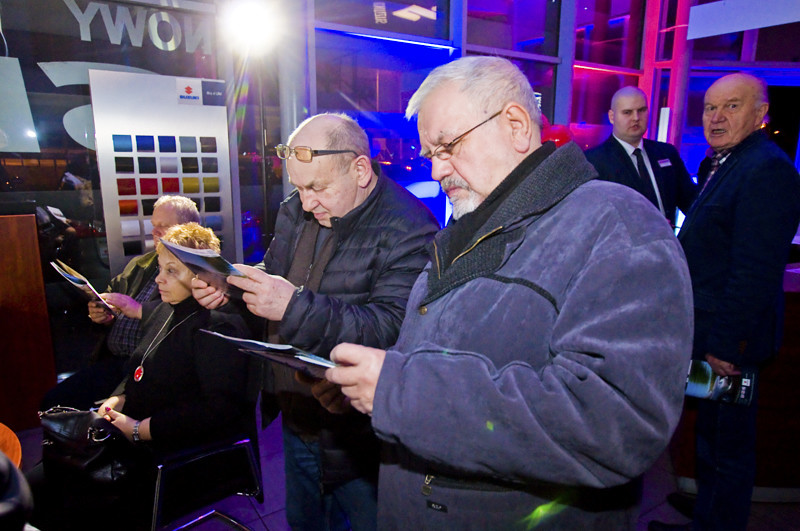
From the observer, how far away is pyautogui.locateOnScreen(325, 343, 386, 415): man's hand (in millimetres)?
916

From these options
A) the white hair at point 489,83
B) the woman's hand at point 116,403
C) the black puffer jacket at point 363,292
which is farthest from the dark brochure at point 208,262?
the woman's hand at point 116,403

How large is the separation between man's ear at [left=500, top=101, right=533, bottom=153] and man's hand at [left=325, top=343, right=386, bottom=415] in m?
0.56

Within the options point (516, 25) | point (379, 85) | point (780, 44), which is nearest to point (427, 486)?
point (379, 85)

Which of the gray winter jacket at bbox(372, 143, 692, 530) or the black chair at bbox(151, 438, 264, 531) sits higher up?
the gray winter jacket at bbox(372, 143, 692, 530)

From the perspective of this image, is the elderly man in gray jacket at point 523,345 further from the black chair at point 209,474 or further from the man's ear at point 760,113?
the man's ear at point 760,113

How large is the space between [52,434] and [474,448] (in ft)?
5.63

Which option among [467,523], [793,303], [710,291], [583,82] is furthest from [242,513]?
[583,82]

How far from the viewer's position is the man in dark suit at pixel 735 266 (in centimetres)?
194

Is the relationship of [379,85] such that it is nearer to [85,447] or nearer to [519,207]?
[85,447]

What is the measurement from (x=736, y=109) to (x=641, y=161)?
988mm

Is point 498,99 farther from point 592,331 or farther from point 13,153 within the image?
point 13,153

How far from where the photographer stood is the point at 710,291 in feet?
7.07

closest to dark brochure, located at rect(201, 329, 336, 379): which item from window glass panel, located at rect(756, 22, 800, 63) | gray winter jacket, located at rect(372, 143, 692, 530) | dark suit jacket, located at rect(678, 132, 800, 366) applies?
gray winter jacket, located at rect(372, 143, 692, 530)

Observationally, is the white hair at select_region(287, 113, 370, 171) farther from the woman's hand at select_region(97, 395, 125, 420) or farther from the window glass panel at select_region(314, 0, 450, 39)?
the window glass panel at select_region(314, 0, 450, 39)
